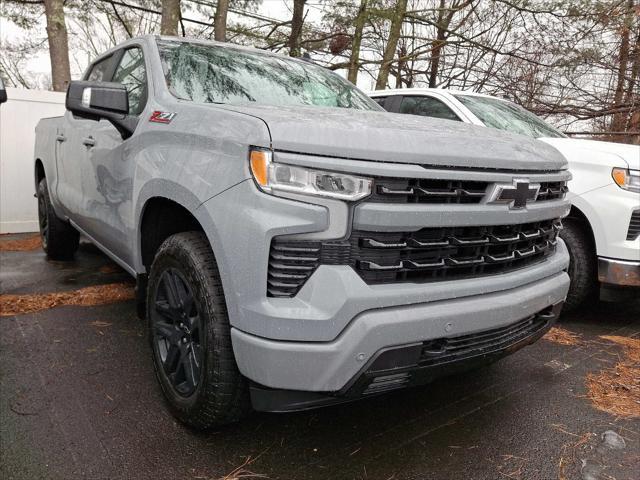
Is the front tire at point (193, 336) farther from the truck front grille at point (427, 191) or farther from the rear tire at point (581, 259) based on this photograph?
the rear tire at point (581, 259)

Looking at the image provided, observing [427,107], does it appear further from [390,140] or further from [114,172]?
[390,140]

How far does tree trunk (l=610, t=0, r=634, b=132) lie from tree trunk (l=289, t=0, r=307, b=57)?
658cm

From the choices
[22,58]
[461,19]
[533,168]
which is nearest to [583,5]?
[461,19]

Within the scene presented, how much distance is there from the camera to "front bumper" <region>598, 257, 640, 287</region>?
3412mm

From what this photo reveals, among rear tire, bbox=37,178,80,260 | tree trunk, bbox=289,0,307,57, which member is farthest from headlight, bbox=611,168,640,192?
tree trunk, bbox=289,0,307,57

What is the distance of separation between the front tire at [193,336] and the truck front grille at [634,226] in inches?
115

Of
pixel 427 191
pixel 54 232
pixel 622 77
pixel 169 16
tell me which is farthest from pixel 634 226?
pixel 622 77

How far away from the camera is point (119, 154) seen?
113 inches

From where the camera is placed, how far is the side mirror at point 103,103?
103 inches

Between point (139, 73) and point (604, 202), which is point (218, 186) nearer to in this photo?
point (139, 73)

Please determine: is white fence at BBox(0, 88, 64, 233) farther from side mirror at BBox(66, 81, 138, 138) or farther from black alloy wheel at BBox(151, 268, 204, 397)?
black alloy wheel at BBox(151, 268, 204, 397)

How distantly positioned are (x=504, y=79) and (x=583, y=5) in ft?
8.51

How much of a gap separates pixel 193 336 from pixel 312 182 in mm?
895

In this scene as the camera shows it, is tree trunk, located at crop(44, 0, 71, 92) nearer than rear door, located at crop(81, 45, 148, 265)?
No
